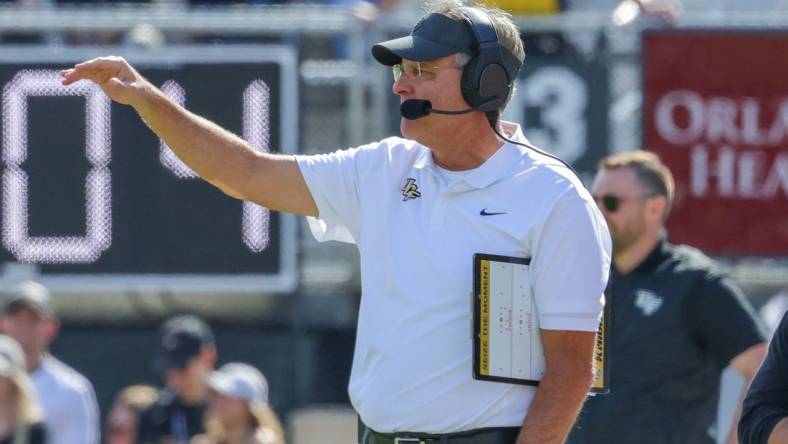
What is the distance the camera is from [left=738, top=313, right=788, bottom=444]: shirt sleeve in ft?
11.6

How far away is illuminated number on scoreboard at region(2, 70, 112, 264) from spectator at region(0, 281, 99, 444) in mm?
212

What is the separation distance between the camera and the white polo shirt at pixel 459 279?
3814 millimetres

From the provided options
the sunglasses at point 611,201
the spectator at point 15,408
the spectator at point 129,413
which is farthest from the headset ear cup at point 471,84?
the spectator at point 129,413

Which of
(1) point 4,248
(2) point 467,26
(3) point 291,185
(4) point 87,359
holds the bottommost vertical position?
(4) point 87,359

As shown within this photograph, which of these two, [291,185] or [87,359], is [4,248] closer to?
[87,359]

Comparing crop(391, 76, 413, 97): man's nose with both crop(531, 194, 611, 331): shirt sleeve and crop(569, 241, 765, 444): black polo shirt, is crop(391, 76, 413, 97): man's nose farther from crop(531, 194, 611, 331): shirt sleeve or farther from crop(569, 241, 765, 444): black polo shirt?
crop(569, 241, 765, 444): black polo shirt

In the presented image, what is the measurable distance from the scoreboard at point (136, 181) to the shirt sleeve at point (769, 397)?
4669mm

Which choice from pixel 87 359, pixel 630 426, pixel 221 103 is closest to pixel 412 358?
pixel 630 426

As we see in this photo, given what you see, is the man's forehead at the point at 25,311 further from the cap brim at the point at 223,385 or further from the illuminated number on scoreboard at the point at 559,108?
the illuminated number on scoreboard at the point at 559,108

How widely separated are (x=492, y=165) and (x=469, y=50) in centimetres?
28

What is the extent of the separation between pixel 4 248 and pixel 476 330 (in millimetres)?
4741

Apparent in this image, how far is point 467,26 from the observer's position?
4.00m

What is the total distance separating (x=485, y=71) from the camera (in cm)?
397

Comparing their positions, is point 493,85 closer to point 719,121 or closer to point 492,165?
point 492,165
